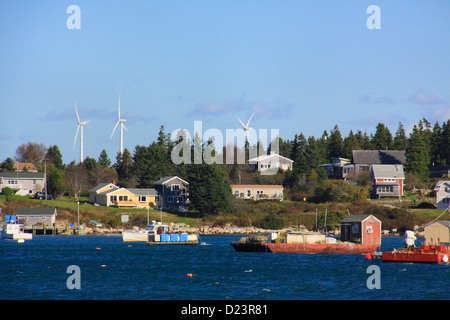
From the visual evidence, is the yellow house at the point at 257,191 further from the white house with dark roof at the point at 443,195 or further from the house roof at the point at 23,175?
the house roof at the point at 23,175

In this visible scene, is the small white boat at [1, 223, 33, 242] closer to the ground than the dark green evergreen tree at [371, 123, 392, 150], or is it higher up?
closer to the ground

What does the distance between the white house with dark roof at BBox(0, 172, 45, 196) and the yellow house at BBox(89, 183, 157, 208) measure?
1400cm

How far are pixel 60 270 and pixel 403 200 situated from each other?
82.3m

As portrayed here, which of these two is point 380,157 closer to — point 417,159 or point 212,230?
point 417,159

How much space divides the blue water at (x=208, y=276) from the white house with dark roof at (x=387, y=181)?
59602 millimetres

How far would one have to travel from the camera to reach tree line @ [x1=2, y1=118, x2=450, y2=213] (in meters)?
116

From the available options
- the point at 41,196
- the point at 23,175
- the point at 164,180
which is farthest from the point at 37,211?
the point at 23,175

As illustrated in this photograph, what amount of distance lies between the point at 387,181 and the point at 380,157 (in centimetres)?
1532

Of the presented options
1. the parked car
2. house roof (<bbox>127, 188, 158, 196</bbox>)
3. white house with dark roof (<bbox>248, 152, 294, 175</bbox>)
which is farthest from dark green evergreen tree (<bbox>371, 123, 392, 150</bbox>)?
the parked car

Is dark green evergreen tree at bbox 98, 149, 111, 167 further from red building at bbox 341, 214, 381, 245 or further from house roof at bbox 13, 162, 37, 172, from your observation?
red building at bbox 341, 214, 381, 245

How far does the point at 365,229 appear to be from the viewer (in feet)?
237

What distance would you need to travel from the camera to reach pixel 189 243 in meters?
84.9

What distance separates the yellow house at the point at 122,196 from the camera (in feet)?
397
